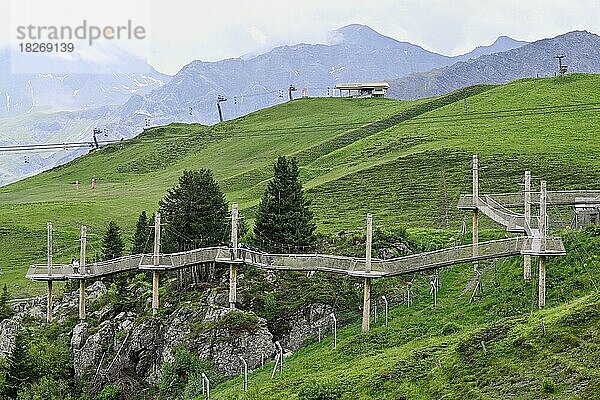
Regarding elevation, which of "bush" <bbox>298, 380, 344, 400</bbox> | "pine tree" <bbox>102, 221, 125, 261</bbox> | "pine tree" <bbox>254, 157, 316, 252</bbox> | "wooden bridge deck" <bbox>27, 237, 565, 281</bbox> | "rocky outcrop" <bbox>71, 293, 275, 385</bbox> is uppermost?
"pine tree" <bbox>254, 157, 316, 252</bbox>

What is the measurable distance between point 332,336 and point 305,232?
11.9 m

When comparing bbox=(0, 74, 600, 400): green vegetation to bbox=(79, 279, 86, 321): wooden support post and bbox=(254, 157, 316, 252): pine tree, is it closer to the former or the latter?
bbox=(254, 157, 316, 252): pine tree

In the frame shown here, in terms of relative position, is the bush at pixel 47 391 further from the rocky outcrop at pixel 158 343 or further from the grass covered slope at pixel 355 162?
the grass covered slope at pixel 355 162

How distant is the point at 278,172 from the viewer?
56344mm

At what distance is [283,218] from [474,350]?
25204 mm

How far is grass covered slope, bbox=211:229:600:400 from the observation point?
29.3m

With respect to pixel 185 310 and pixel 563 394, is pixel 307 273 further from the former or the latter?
pixel 563 394

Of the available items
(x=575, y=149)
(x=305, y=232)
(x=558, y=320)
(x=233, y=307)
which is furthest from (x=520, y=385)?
(x=575, y=149)

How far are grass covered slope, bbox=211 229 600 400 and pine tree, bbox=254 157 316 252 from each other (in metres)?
9.10

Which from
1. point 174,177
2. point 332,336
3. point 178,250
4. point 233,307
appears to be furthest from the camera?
point 174,177

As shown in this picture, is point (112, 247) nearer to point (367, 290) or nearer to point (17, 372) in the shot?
point (17, 372)

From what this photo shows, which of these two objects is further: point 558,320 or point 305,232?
point 305,232

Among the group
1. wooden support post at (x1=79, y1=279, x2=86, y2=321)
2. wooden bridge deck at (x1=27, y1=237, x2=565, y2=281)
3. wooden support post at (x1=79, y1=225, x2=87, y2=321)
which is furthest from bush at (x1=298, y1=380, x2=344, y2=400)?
Answer: wooden support post at (x1=79, y1=279, x2=86, y2=321)

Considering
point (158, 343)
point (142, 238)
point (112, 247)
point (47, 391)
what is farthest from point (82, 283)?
point (112, 247)
